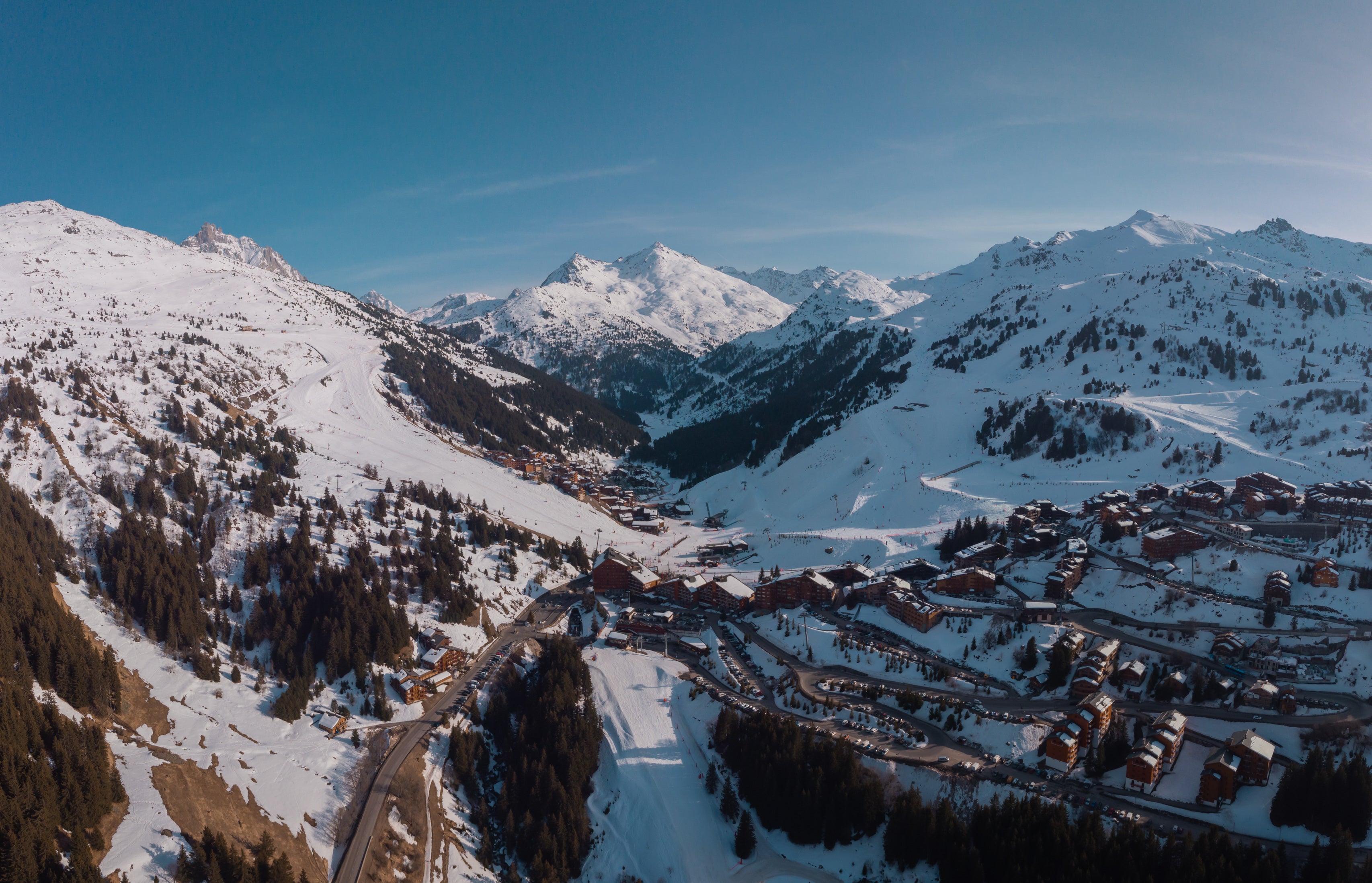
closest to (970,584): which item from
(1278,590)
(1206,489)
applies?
(1278,590)

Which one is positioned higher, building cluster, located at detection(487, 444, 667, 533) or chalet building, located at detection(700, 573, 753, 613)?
building cluster, located at detection(487, 444, 667, 533)

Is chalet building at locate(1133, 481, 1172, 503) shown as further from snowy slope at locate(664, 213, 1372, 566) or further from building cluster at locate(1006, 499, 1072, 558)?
snowy slope at locate(664, 213, 1372, 566)

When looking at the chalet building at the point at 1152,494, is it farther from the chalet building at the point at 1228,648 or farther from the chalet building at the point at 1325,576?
the chalet building at the point at 1228,648

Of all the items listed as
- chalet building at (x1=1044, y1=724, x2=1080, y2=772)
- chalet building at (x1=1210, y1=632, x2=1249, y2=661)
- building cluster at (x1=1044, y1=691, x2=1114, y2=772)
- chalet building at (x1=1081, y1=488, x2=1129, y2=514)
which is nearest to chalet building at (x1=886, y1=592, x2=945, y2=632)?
building cluster at (x1=1044, y1=691, x2=1114, y2=772)

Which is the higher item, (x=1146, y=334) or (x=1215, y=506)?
(x=1146, y=334)

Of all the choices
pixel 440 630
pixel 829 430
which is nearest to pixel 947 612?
pixel 440 630

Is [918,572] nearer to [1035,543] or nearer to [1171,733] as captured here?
[1035,543]

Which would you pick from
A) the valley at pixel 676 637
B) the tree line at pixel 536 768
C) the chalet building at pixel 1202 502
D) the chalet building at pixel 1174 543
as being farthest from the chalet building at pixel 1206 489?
the tree line at pixel 536 768

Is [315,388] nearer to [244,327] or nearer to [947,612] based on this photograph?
[244,327]
